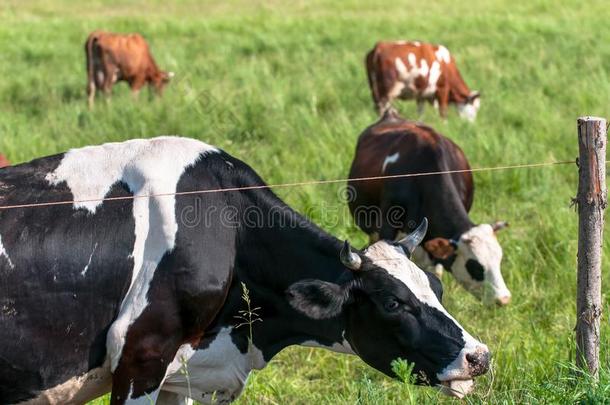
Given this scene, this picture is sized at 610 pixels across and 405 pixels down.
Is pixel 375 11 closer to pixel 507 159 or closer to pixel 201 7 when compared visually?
pixel 201 7

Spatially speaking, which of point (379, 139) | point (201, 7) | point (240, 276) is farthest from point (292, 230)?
point (201, 7)

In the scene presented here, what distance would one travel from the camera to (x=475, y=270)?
6.86m

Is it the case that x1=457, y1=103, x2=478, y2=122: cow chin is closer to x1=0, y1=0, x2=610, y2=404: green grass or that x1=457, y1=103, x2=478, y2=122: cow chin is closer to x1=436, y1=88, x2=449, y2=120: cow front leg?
x1=0, y1=0, x2=610, y2=404: green grass

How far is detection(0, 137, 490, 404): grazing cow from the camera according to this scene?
3961 mm

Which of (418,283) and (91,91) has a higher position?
(418,283)

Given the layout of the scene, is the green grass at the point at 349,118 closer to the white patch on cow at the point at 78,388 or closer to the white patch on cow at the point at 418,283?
the white patch on cow at the point at 418,283

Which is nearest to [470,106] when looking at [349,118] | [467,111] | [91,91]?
[467,111]

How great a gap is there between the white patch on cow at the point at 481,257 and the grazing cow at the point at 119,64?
30.0 feet

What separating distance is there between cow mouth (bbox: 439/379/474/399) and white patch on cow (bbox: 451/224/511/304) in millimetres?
2422

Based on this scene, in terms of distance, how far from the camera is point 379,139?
26.9ft

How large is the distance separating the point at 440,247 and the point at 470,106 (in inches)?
245

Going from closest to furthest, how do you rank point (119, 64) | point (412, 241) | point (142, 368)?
1. point (142, 368)
2. point (412, 241)
3. point (119, 64)

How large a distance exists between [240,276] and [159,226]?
47cm

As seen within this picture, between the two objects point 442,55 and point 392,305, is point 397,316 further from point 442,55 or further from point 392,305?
point 442,55
